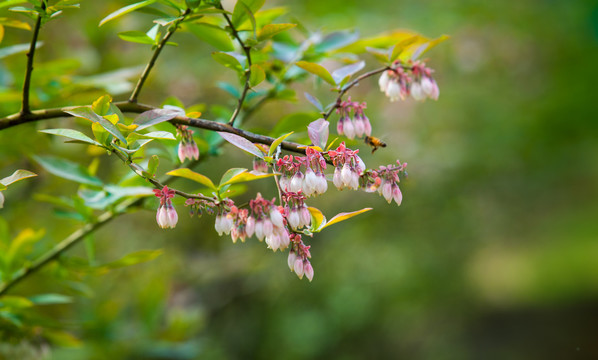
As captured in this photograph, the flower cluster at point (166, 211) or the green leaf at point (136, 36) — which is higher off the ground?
the green leaf at point (136, 36)

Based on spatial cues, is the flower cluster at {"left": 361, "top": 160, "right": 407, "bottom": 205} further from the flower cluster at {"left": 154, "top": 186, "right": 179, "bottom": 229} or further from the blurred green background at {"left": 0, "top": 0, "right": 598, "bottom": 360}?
the blurred green background at {"left": 0, "top": 0, "right": 598, "bottom": 360}

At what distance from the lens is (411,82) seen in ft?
3.62

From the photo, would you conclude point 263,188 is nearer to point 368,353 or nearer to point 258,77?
point 368,353

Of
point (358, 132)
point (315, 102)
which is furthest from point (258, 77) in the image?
point (358, 132)

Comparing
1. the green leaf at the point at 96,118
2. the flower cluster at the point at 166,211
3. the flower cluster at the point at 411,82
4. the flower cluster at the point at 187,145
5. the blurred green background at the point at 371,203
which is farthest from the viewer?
the blurred green background at the point at 371,203

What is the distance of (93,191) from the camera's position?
48.6 inches

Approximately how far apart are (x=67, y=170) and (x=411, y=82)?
32.4 inches

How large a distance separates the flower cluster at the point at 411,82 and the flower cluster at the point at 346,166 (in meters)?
0.31

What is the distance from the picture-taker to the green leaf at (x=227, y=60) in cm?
94

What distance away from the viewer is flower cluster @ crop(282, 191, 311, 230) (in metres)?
0.82

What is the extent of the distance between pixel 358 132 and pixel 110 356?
1525 mm

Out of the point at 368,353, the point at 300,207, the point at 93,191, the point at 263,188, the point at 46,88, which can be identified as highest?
the point at 300,207

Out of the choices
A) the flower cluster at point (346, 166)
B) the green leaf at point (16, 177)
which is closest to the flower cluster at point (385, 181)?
the flower cluster at point (346, 166)

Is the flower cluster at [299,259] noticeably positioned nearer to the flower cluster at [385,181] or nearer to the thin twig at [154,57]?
the flower cluster at [385,181]
